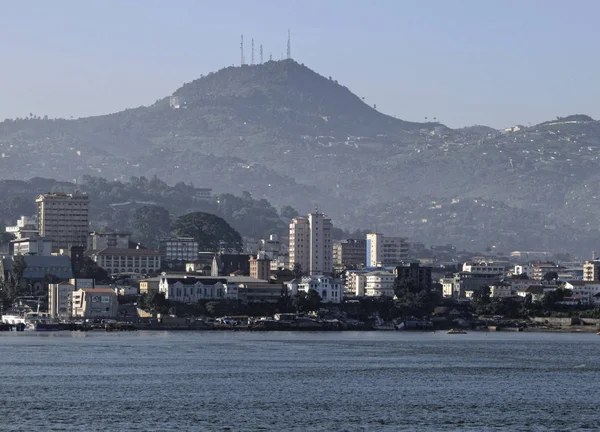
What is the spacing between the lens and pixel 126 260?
170 m

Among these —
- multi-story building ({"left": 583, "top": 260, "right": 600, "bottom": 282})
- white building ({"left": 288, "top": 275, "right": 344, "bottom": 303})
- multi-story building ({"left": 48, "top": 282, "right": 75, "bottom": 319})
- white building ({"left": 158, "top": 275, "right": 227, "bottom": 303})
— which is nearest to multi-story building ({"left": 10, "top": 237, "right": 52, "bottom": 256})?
multi-story building ({"left": 48, "top": 282, "right": 75, "bottom": 319})

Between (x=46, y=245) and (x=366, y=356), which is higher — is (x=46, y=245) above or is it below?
above

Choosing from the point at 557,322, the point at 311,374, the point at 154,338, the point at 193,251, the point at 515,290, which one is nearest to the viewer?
the point at 311,374

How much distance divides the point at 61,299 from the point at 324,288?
953 inches

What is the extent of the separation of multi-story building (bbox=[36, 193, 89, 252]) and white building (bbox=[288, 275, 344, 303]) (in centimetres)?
5344

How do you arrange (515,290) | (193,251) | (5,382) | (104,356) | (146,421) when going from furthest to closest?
(193,251)
(515,290)
(104,356)
(5,382)
(146,421)

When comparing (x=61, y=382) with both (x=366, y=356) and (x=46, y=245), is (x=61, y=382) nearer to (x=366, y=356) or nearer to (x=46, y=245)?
(x=366, y=356)

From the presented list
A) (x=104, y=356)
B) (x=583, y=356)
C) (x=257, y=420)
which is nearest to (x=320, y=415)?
(x=257, y=420)

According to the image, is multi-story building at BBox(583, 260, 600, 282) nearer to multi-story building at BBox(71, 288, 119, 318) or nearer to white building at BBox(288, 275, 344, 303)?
white building at BBox(288, 275, 344, 303)

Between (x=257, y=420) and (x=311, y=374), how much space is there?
17.9m

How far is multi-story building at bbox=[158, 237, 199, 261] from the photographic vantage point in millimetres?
191738

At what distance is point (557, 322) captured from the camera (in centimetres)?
12888

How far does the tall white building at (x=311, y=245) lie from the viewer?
182250mm

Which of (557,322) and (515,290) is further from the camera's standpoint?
(515,290)
